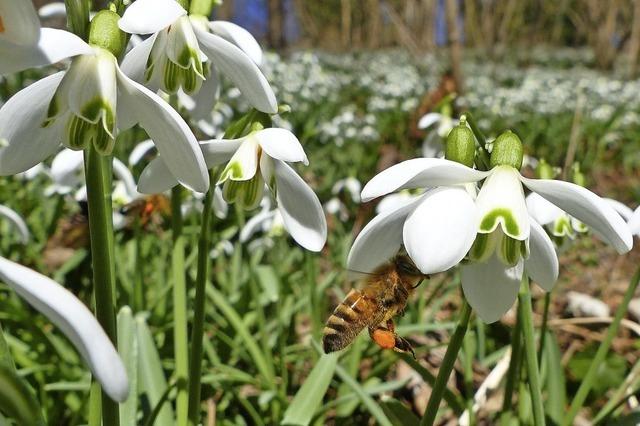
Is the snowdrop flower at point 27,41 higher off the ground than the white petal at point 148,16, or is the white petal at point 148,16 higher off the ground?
the snowdrop flower at point 27,41

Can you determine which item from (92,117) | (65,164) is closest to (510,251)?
(92,117)

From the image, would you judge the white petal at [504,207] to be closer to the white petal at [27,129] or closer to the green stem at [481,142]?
the green stem at [481,142]

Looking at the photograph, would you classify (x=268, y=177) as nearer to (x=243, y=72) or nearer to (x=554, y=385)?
(x=243, y=72)

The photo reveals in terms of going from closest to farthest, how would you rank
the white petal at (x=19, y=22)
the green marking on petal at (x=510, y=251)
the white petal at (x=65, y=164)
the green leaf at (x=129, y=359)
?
the white petal at (x=19, y=22)
the green marking on petal at (x=510, y=251)
the green leaf at (x=129, y=359)
the white petal at (x=65, y=164)

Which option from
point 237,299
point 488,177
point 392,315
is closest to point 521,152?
point 488,177

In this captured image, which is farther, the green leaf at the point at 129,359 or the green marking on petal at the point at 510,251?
the green leaf at the point at 129,359

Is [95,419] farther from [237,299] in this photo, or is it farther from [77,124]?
[237,299]

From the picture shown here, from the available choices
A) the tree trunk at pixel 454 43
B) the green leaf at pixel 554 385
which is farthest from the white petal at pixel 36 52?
the tree trunk at pixel 454 43
